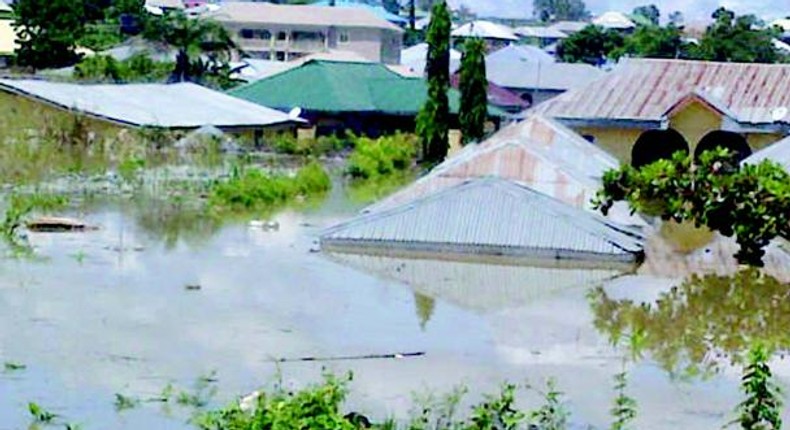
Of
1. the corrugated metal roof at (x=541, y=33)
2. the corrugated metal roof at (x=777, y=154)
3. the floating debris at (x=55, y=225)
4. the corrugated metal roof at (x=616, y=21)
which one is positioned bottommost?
the floating debris at (x=55, y=225)

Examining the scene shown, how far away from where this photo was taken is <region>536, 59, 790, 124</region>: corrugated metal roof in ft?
88.2

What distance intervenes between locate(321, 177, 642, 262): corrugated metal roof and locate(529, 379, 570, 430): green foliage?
6.20 metres

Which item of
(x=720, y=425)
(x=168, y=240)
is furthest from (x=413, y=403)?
(x=168, y=240)

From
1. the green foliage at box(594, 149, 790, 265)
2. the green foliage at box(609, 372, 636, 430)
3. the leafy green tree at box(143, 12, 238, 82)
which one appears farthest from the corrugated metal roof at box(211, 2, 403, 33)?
the green foliage at box(609, 372, 636, 430)

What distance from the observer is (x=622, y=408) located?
926cm

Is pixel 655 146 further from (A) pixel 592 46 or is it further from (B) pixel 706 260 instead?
(A) pixel 592 46

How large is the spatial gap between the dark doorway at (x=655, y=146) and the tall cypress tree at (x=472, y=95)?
9.82 feet

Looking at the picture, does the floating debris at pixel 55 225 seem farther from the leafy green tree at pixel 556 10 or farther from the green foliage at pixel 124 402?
the leafy green tree at pixel 556 10

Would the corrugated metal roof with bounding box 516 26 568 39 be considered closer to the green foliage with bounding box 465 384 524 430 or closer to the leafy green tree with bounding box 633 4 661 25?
the leafy green tree with bounding box 633 4 661 25

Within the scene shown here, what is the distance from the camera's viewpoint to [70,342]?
1079 cm

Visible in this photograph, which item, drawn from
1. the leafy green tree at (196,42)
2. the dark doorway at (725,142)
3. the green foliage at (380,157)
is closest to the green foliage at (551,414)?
the green foliage at (380,157)

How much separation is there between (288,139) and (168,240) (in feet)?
43.9

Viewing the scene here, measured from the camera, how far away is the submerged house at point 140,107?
87.2 ft

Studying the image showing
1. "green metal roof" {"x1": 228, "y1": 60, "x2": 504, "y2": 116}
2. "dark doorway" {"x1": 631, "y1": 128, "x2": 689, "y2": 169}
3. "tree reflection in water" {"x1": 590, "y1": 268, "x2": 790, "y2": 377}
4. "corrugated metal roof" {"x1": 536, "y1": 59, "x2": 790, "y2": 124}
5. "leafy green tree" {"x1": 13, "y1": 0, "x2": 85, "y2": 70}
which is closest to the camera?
"tree reflection in water" {"x1": 590, "y1": 268, "x2": 790, "y2": 377}
